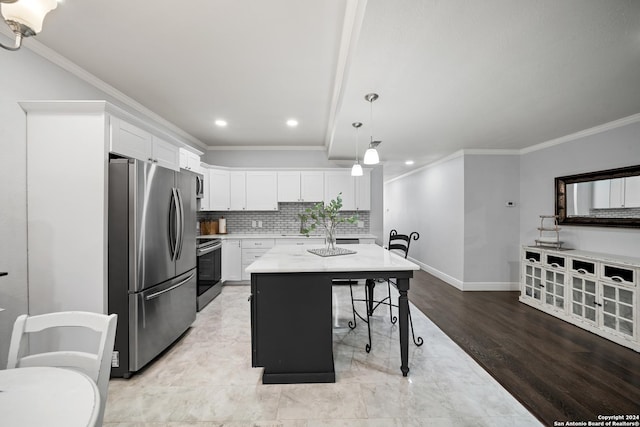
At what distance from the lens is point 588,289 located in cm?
296

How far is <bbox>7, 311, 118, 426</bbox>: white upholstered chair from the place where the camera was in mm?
1065

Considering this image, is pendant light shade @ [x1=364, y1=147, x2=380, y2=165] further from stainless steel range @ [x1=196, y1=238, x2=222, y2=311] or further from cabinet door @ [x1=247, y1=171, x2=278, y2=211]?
cabinet door @ [x1=247, y1=171, x2=278, y2=211]

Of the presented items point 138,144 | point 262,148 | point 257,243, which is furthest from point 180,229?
point 262,148

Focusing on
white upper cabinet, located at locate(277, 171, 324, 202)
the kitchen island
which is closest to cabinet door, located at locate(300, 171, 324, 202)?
white upper cabinet, located at locate(277, 171, 324, 202)

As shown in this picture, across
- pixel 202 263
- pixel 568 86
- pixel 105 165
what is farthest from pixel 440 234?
pixel 105 165

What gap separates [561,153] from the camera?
3764 mm

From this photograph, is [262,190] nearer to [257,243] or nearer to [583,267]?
[257,243]

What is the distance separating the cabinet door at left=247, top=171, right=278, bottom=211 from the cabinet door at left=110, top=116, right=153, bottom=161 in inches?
98.6

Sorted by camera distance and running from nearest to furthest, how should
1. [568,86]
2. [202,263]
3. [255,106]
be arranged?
[568,86], [255,106], [202,263]

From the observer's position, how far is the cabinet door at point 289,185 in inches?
200

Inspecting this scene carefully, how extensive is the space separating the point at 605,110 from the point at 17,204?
5639 millimetres

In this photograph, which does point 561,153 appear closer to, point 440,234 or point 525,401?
point 440,234

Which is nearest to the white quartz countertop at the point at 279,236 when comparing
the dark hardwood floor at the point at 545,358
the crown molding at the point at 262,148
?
the dark hardwood floor at the point at 545,358

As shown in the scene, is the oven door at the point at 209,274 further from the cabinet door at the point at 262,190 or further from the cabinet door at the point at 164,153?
the cabinet door at the point at 164,153
